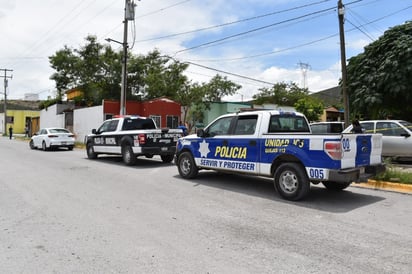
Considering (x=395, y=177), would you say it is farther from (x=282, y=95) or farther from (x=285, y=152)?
(x=282, y=95)

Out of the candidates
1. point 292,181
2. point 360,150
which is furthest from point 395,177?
point 292,181

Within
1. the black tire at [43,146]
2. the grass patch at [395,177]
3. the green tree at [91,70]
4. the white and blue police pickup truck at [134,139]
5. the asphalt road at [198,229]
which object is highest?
the green tree at [91,70]

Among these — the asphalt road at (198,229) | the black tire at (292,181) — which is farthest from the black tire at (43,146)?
the black tire at (292,181)

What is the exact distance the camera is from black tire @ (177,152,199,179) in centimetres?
955

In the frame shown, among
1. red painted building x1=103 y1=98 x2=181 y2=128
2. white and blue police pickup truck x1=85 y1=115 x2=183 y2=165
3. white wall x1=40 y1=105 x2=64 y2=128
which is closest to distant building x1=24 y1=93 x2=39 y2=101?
white wall x1=40 y1=105 x2=64 y2=128

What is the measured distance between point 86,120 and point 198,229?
84.4 ft

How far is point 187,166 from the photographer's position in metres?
9.78

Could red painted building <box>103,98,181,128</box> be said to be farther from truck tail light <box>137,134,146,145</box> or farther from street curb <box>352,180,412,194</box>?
street curb <box>352,180,412,194</box>

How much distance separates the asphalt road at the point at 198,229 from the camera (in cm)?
395

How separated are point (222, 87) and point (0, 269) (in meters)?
41.2

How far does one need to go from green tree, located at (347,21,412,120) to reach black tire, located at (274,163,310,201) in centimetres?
1096

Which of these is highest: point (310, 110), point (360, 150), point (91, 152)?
point (310, 110)

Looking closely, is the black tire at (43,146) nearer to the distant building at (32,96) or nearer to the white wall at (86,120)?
the white wall at (86,120)

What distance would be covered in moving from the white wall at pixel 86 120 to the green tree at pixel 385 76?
59.7 feet
